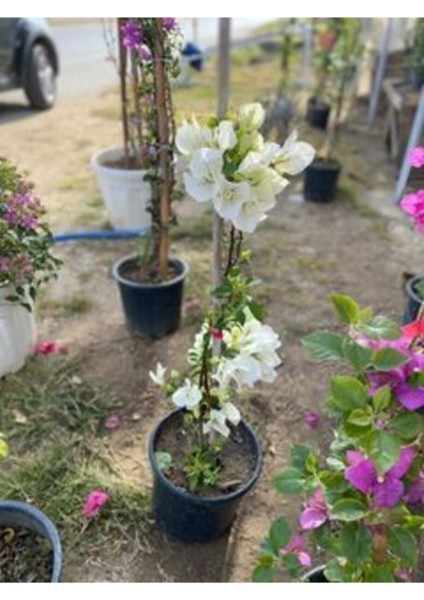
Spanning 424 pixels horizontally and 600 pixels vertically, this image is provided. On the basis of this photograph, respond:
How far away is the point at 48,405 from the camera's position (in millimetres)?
2100

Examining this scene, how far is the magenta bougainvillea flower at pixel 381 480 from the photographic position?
2.96 feet

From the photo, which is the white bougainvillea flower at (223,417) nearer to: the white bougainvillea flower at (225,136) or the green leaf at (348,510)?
the green leaf at (348,510)

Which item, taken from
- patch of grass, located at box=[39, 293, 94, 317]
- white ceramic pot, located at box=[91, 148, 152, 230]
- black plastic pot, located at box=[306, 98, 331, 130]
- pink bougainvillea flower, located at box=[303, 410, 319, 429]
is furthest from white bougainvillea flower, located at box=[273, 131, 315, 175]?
black plastic pot, located at box=[306, 98, 331, 130]

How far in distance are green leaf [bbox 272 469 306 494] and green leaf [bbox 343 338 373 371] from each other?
0.91ft

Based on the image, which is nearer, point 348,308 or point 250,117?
point 348,308

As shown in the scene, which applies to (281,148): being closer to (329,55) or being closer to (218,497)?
(218,497)

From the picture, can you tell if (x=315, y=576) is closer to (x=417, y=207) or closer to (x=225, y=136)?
(x=417, y=207)

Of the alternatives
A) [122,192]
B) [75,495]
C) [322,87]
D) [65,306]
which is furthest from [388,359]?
[322,87]

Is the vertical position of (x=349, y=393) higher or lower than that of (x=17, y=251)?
higher

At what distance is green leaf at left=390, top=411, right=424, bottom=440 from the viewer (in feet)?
2.83

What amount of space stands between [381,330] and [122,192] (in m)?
2.42

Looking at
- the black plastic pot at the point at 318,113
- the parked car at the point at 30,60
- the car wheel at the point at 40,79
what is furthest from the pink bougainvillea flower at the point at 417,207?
the car wheel at the point at 40,79

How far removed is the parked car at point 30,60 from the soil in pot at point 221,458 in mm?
4188

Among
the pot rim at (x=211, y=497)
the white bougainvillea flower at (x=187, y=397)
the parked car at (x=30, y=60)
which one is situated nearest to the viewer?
the white bougainvillea flower at (x=187, y=397)
